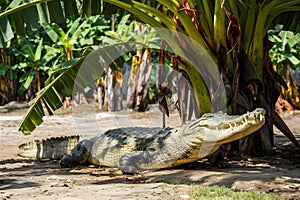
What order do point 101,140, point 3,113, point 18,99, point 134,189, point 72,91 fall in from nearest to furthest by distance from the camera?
point 134,189
point 101,140
point 72,91
point 3,113
point 18,99

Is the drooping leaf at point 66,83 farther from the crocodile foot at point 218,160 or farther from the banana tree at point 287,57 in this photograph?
the banana tree at point 287,57

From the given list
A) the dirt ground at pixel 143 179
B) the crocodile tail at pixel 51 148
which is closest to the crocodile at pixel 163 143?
the dirt ground at pixel 143 179

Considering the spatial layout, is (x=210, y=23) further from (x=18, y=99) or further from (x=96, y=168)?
(x=18, y=99)

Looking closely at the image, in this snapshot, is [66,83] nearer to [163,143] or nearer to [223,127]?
[163,143]

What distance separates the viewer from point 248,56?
5844 mm

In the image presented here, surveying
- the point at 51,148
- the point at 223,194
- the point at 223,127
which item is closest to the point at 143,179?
the point at 223,127

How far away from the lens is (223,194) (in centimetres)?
352

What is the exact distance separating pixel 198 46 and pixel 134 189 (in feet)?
7.52

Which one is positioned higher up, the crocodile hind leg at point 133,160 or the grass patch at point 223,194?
the crocodile hind leg at point 133,160

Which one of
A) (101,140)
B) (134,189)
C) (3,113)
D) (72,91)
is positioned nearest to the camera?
(134,189)

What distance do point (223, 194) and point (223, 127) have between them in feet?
3.26

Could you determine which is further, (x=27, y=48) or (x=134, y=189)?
(x=27, y=48)

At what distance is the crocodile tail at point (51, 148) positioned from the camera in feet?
20.9

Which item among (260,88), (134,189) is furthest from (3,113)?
(134,189)
